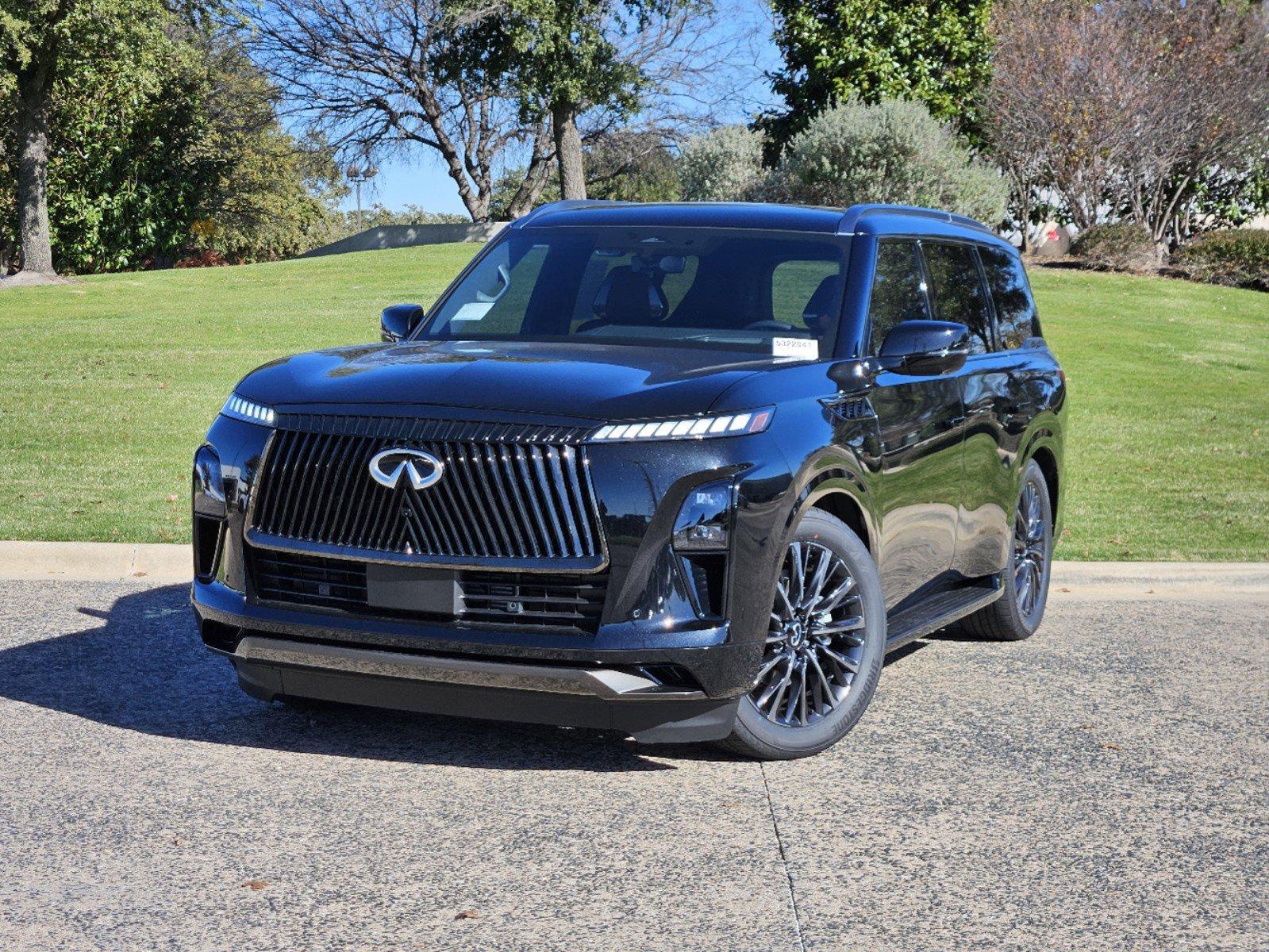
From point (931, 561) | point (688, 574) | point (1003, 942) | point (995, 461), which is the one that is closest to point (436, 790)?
point (688, 574)

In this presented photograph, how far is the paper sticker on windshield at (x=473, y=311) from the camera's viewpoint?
6.45 meters

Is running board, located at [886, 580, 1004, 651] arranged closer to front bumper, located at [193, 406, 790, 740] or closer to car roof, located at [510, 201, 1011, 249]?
front bumper, located at [193, 406, 790, 740]

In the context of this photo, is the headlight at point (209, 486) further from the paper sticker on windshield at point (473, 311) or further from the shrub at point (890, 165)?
the shrub at point (890, 165)

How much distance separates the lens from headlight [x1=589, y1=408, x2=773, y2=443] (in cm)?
478

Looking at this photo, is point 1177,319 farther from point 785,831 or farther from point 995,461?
point 785,831

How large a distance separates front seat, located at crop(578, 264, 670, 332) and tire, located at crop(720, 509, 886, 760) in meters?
1.26

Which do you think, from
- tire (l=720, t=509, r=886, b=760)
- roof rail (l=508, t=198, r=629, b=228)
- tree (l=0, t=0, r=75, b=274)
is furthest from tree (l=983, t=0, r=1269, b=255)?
tire (l=720, t=509, r=886, b=760)

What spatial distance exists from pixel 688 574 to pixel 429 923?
139 centimetres

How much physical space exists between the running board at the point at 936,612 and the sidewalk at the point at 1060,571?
229cm

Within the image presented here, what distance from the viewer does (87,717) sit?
19.3 ft

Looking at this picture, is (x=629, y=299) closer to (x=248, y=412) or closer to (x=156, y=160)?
(x=248, y=412)

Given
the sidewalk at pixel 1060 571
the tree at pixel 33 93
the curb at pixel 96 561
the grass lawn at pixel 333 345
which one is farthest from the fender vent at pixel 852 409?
the tree at pixel 33 93

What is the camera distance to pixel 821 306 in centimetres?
604

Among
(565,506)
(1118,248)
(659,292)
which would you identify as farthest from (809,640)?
(1118,248)
